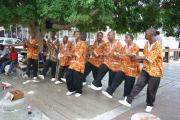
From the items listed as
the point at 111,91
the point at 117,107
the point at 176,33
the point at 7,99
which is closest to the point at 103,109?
the point at 117,107

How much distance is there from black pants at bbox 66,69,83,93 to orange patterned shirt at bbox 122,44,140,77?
50.7 inches

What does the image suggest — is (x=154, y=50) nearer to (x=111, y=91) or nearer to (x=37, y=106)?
(x=111, y=91)

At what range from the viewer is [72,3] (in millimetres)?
7320

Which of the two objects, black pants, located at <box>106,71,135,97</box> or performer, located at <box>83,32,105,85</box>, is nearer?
black pants, located at <box>106,71,135,97</box>

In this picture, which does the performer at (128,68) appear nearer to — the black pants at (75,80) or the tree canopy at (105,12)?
the tree canopy at (105,12)

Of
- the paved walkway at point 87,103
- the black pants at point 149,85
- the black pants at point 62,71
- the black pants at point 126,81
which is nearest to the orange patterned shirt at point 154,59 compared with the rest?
the black pants at point 149,85

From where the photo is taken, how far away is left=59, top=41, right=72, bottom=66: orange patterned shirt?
9469 mm

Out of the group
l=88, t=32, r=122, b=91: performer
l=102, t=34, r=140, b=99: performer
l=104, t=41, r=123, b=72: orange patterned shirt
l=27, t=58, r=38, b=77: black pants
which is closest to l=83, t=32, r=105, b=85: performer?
l=88, t=32, r=122, b=91: performer

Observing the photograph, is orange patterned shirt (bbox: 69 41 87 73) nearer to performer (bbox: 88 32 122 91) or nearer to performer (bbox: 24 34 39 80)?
performer (bbox: 88 32 122 91)

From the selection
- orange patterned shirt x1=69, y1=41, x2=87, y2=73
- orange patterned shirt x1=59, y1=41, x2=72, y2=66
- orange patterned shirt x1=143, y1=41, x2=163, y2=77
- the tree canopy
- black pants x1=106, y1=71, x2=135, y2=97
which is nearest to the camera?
orange patterned shirt x1=143, y1=41, x2=163, y2=77

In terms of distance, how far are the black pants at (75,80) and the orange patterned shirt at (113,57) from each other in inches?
35.3

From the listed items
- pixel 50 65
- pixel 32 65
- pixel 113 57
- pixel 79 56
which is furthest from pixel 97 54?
pixel 32 65

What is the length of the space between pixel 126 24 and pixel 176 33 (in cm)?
163

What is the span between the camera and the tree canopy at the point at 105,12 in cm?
732
